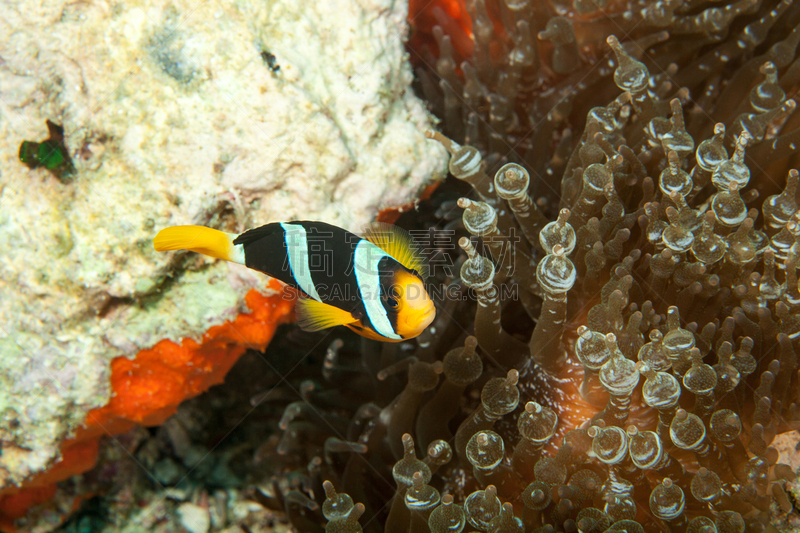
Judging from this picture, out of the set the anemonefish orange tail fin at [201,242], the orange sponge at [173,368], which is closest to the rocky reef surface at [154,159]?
the orange sponge at [173,368]

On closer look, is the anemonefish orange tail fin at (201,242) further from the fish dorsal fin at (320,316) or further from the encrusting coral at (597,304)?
the encrusting coral at (597,304)

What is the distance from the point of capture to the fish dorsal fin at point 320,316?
1448 mm

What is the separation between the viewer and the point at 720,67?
205 centimetres

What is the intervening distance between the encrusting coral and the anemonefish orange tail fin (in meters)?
0.74

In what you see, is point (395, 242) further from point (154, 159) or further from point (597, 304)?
point (154, 159)

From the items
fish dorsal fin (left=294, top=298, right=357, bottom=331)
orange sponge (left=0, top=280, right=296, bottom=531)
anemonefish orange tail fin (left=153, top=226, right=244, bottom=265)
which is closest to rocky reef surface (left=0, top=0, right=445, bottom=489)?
orange sponge (left=0, top=280, right=296, bottom=531)

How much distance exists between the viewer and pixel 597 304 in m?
1.62

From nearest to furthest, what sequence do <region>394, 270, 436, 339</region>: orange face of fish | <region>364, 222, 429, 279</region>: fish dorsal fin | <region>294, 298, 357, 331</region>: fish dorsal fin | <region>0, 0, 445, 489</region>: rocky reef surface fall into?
<region>394, 270, 436, 339</region>: orange face of fish < <region>294, 298, 357, 331</region>: fish dorsal fin < <region>364, 222, 429, 279</region>: fish dorsal fin < <region>0, 0, 445, 489</region>: rocky reef surface

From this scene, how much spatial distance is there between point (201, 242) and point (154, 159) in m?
0.64

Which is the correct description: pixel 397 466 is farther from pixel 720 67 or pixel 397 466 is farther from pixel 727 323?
pixel 720 67

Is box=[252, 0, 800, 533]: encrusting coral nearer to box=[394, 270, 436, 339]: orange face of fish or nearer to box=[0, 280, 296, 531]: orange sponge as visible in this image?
box=[394, 270, 436, 339]: orange face of fish

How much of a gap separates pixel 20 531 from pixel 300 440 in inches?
72.6

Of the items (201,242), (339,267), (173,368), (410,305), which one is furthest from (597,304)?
(173,368)

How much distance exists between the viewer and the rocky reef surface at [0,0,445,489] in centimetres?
190
